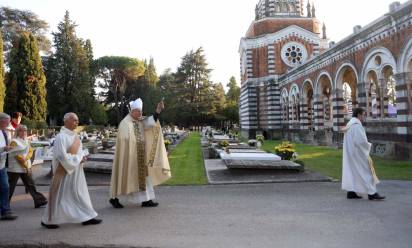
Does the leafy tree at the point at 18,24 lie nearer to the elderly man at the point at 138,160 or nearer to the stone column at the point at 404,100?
the stone column at the point at 404,100

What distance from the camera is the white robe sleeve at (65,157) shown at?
6.89 m

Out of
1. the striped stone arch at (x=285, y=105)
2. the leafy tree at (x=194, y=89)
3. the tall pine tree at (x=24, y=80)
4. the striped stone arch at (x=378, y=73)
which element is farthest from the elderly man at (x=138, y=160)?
the leafy tree at (x=194, y=89)

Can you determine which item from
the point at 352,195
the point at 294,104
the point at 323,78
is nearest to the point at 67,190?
the point at 352,195

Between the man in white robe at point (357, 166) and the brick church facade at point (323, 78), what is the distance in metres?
5.15

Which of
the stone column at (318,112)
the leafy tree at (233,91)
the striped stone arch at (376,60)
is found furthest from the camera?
the leafy tree at (233,91)

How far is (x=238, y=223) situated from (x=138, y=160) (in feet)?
8.99

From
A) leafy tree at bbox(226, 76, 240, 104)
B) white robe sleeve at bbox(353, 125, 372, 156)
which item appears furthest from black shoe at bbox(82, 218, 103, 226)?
leafy tree at bbox(226, 76, 240, 104)

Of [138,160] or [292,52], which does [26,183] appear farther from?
[292,52]

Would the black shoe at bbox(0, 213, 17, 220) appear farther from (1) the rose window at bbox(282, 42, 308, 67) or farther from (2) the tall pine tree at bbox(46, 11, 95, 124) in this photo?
(2) the tall pine tree at bbox(46, 11, 95, 124)

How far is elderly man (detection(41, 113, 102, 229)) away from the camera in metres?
6.84

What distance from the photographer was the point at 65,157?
6.89 meters

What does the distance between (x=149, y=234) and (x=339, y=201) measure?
425 centimetres

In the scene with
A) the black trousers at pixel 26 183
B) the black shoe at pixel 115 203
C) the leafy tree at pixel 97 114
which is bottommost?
the black shoe at pixel 115 203

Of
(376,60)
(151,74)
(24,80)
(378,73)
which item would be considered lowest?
(378,73)
